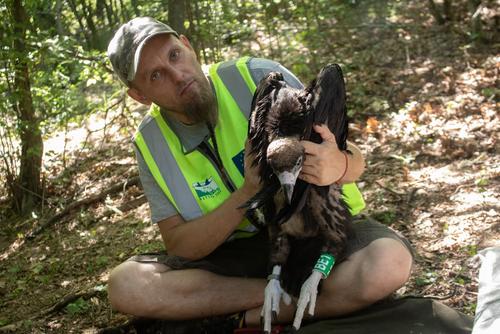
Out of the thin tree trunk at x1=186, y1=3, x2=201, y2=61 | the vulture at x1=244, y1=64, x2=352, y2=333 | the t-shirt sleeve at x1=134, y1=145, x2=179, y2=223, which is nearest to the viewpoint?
the vulture at x1=244, y1=64, x2=352, y2=333

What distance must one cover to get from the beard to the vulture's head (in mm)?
791

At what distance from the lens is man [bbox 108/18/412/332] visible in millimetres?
3232

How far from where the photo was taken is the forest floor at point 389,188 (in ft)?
13.1

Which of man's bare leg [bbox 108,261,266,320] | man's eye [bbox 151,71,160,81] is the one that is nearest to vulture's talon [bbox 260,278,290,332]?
man's bare leg [bbox 108,261,266,320]

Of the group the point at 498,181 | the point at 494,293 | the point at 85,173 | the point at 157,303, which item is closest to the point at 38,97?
the point at 85,173

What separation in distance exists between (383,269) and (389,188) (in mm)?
1857

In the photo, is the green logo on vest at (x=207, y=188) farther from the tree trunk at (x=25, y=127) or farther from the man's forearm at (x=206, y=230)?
the tree trunk at (x=25, y=127)

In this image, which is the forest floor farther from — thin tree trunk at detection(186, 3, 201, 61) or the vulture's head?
thin tree trunk at detection(186, 3, 201, 61)

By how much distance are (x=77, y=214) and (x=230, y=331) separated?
3373 millimetres

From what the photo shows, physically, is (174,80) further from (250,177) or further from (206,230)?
(206,230)

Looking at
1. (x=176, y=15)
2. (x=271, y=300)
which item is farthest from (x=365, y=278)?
(x=176, y=15)

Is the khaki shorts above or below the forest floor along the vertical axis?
above

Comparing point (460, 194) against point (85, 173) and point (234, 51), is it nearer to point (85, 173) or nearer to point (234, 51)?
point (85, 173)

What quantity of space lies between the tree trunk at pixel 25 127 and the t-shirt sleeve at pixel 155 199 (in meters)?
2.15
